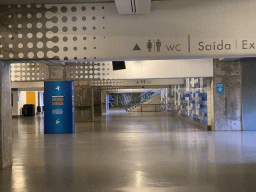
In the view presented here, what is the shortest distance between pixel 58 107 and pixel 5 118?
5996 millimetres

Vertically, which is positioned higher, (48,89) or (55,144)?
(48,89)

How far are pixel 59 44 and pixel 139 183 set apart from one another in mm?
3124

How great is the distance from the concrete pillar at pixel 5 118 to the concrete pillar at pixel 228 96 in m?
9.02

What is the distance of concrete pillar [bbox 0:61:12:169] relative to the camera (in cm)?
559

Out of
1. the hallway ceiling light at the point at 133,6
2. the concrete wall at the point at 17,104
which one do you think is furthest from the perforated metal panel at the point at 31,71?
Result: the concrete wall at the point at 17,104

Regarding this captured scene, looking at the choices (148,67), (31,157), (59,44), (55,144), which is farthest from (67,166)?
(148,67)

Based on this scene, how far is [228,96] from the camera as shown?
1194cm

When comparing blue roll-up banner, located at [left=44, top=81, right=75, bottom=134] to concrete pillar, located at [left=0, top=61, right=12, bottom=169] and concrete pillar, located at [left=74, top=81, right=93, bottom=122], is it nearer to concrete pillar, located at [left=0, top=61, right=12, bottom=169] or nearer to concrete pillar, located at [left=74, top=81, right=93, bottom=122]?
concrete pillar, located at [left=0, top=61, right=12, bottom=169]

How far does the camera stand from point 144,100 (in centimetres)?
3366

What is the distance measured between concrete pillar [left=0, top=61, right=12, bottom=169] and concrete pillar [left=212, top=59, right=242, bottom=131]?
9018mm

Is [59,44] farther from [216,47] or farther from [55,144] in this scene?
[55,144]

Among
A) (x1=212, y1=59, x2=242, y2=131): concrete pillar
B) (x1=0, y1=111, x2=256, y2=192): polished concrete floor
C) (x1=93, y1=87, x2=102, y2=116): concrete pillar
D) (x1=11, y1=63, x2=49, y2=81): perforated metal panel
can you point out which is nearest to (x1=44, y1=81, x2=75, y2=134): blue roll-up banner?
(x1=11, y1=63, x2=49, y2=81): perforated metal panel

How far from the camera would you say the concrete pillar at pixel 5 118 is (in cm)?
559

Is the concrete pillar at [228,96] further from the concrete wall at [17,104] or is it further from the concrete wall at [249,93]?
the concrete wall at [17,104]
